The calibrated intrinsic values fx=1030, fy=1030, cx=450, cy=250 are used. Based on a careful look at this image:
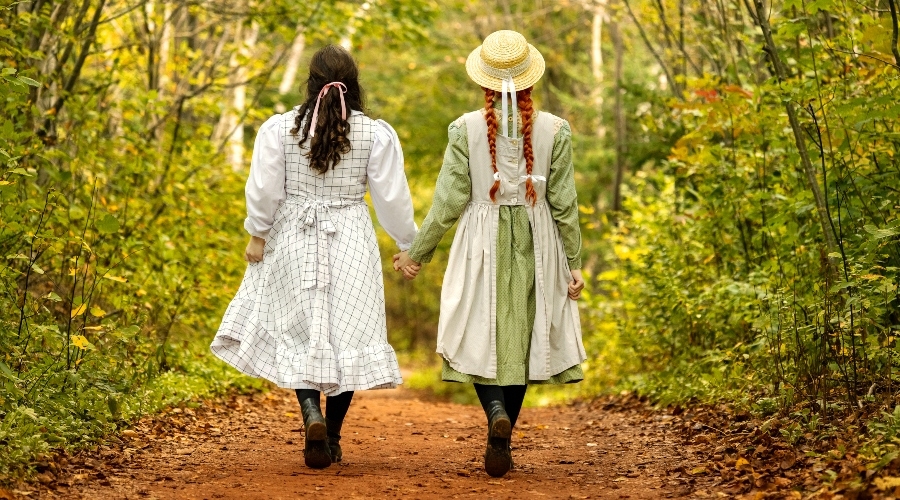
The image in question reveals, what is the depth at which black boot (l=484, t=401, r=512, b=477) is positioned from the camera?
192 inches

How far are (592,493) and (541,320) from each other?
0.91 m

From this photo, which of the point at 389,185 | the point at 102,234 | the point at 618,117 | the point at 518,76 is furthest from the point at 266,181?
the point at 618,117

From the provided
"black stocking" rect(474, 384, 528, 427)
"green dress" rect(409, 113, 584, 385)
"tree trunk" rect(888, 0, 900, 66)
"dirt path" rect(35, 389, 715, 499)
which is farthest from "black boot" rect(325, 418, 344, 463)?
"tree trunk" rect(888, 0, 900, 66)

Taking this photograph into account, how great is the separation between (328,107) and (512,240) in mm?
1172

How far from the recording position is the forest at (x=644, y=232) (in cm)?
535

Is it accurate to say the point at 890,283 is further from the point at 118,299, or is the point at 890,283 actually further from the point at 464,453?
the point at 118,299

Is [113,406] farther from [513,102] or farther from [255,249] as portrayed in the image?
[513,102]

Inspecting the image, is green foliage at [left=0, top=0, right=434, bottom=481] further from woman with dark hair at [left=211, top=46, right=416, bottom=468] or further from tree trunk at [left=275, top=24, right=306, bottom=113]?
tree trunk at [left=275, top=24, right=306, bottom=113]

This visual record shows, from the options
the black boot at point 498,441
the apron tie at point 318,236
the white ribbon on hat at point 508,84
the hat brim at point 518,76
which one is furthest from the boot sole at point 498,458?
the hat brim at point 518,76

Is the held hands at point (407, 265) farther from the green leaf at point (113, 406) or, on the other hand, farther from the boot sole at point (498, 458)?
the green leaf at point (113, 406)

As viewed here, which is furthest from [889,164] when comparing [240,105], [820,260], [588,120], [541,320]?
[588,120]

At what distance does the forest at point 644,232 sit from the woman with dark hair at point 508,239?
1299mm

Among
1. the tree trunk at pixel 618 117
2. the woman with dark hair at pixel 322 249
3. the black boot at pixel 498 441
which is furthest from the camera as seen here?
the tree trunk at pixel 618 117

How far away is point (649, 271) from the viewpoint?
30.2 feet
